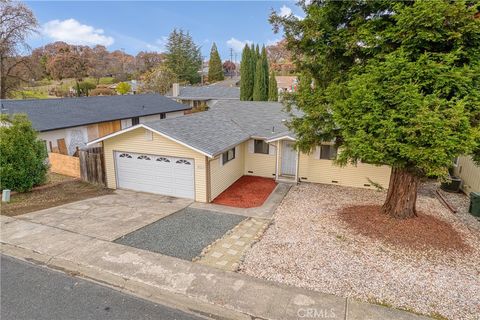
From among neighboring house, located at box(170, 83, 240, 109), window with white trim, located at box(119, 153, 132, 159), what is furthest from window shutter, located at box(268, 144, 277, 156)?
neighboring house, located at box(170, 83, 240, 109)

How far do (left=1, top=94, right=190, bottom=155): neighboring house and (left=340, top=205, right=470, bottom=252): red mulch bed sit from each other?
18318 millimetres

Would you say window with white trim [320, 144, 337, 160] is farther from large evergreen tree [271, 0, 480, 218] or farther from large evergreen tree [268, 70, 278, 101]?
large evergreen tree [268, 70, 278, 101]

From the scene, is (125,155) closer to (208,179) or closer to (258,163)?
(208,179)

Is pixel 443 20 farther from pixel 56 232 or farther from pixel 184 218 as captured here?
pixel 56 232

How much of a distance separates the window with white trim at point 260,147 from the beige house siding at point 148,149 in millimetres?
4951

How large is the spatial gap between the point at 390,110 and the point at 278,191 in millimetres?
7546

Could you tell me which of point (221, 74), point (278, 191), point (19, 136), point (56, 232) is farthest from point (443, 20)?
point (221, 74)

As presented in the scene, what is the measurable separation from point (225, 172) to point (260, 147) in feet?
10.6

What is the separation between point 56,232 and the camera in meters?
9.20

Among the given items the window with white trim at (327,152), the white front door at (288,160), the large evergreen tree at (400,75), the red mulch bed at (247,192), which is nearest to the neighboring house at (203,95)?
the white front door at (288,160)

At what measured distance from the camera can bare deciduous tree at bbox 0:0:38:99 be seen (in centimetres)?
2980

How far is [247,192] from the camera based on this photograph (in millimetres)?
13984

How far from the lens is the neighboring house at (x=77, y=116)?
19.1 m

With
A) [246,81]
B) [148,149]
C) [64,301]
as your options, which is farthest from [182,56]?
[64,301]
